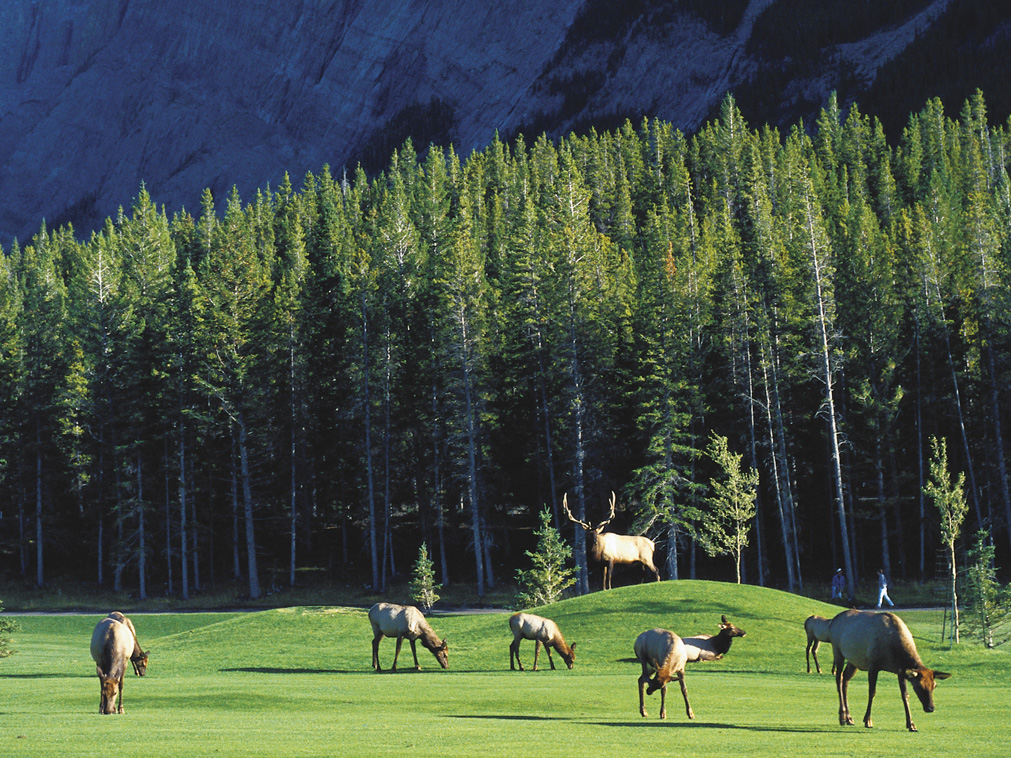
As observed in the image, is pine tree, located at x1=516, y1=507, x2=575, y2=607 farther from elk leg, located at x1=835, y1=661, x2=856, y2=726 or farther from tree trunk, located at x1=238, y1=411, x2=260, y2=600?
tree trunk, located at x1=238, y1=411, x2=260, y2=600

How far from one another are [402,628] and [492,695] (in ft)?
20.2

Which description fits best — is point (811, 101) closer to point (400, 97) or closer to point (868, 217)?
point (400, 97)

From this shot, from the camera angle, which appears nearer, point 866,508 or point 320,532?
point 866,508

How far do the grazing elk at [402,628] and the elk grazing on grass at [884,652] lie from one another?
1240cm

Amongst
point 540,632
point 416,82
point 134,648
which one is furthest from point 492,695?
point 416,82

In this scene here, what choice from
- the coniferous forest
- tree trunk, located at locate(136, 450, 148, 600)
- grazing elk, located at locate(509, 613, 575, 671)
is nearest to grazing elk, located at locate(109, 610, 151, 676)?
grazing elk, located at locate(509, 613, 575, 671)

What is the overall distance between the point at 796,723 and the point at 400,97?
190491mm

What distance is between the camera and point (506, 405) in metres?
60.7

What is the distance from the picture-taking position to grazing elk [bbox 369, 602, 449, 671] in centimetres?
2369

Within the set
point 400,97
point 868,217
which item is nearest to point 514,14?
point 400,97

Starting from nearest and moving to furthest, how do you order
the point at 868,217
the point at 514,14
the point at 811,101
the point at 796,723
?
1. the point at 796,723
2. the point at 868,217
3. the point at 811,101
4. the point at 514,14

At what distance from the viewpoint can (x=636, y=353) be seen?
183 ft

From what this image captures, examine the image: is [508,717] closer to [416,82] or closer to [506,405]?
[506,405]

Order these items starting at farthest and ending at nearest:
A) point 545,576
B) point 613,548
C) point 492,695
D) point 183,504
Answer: point 183,504
point 545,576
point 613,548
point 492,695
